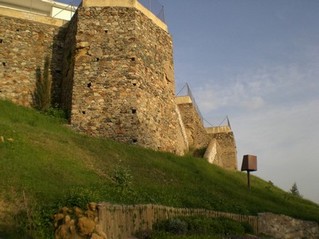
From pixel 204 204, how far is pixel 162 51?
10448mm

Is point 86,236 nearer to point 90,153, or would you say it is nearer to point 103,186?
point 103,186

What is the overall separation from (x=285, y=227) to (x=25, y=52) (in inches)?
573

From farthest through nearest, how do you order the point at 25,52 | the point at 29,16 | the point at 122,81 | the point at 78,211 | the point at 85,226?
the point at 29,16 < the point at 25,52 < the point at 122,81 < the point at 78,211 < the point at 85,226

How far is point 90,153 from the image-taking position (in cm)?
1639

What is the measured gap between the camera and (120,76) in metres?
20.8

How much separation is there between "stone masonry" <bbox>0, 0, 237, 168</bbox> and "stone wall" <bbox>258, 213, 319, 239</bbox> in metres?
6.30

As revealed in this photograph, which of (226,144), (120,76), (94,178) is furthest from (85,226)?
(226,144)

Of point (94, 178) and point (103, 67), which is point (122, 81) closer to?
point (103, 67)

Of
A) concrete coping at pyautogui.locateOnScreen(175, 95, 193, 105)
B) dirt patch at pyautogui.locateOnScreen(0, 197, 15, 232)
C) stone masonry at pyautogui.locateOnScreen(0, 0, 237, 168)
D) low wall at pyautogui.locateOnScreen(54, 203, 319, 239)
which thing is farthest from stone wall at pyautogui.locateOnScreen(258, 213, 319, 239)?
concrete coping at pyautogui.locateOnScreen(175, 95, 193, 105)

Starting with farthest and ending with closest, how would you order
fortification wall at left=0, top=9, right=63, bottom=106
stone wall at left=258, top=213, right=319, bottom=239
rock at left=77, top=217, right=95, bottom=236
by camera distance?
1. fortification wall at left=0, top=9, right=63, bottom=106
2. stone wall at left=258, top=213, right=319, bottom=239
3. rock at left=77, top=217, right=95, bottom=236

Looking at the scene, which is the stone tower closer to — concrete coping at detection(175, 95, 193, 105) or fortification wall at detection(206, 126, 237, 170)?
concrete coping at detection(175, 95, 193, 105)

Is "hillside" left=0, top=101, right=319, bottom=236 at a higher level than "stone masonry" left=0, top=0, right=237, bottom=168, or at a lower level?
lower

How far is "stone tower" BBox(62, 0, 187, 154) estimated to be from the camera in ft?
66.7

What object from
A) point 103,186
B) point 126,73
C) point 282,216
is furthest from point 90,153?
point 282,216
